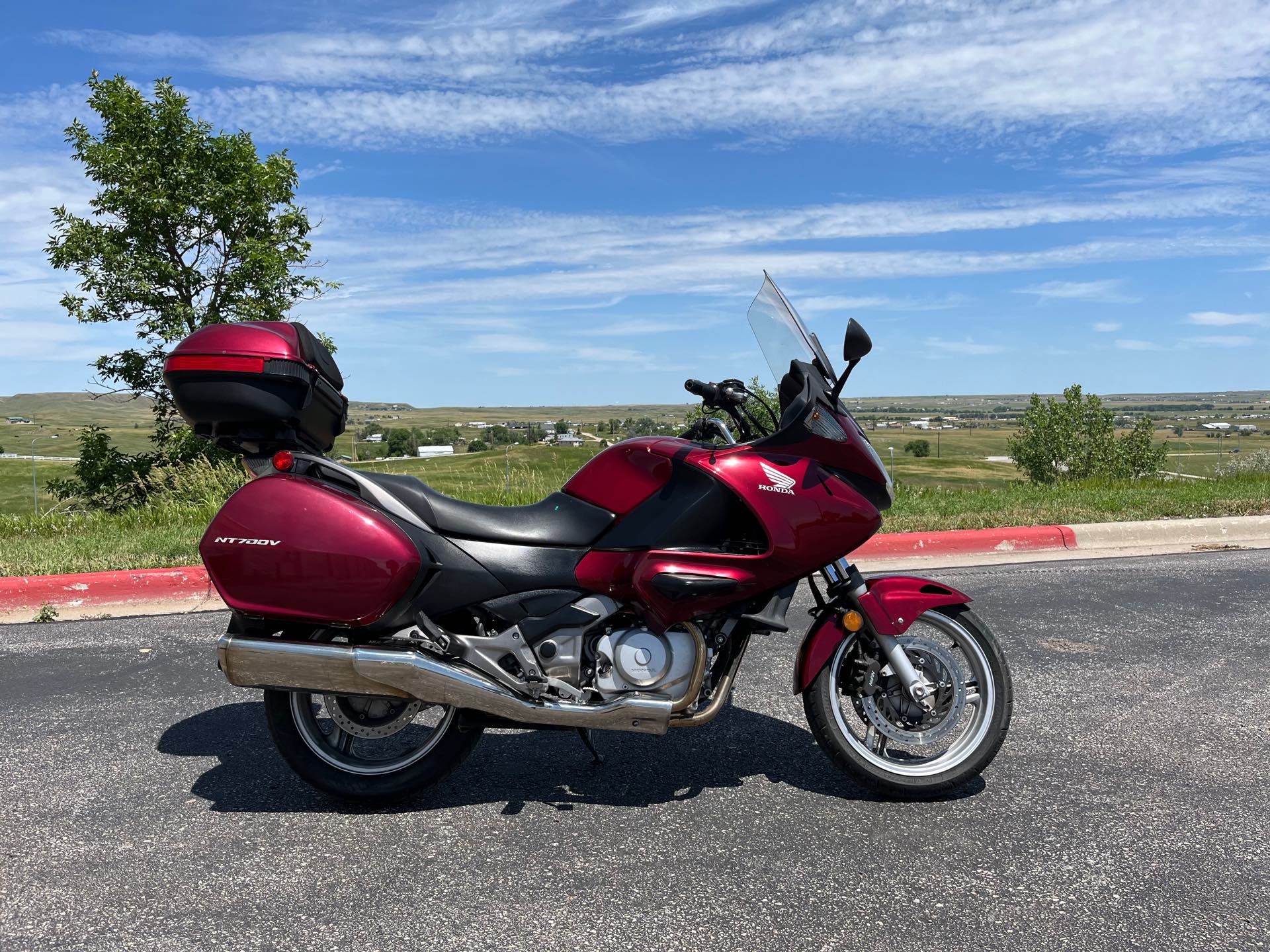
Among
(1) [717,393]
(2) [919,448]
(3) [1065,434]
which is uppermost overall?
(1) [717,393]

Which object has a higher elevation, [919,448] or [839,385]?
[839,385]

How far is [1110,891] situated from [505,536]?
2.12 m

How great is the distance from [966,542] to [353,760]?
617 cm

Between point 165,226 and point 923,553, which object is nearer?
point 923,553

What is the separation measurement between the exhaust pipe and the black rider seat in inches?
17.8

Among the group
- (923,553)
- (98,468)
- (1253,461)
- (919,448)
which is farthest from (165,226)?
(919,448)

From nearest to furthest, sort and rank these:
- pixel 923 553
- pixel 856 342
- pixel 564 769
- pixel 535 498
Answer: pixel 856 342 < pixel 564 769 < pixel 923 553 < pixel 535 498

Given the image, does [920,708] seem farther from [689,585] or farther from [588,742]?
[588,742]

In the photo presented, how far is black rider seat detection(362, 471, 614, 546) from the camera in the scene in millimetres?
3371

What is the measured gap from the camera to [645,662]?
3334mm

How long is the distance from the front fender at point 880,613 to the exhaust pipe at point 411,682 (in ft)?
1.85

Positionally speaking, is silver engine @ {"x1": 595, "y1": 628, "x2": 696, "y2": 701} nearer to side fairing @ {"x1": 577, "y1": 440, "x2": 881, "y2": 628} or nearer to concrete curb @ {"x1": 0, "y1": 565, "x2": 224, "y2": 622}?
side fairing @ {"x1": 577, "y1": 440, "x2": 881, "y2": 628}

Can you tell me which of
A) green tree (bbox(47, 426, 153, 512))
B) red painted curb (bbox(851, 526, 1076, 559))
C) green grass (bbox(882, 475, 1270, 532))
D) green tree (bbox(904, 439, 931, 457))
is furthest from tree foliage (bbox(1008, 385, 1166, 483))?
red painted curb (bbox(851, 526, 1076, 559))

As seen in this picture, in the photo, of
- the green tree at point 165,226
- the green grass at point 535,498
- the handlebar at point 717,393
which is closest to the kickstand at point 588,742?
the handlebar at point 717,393
